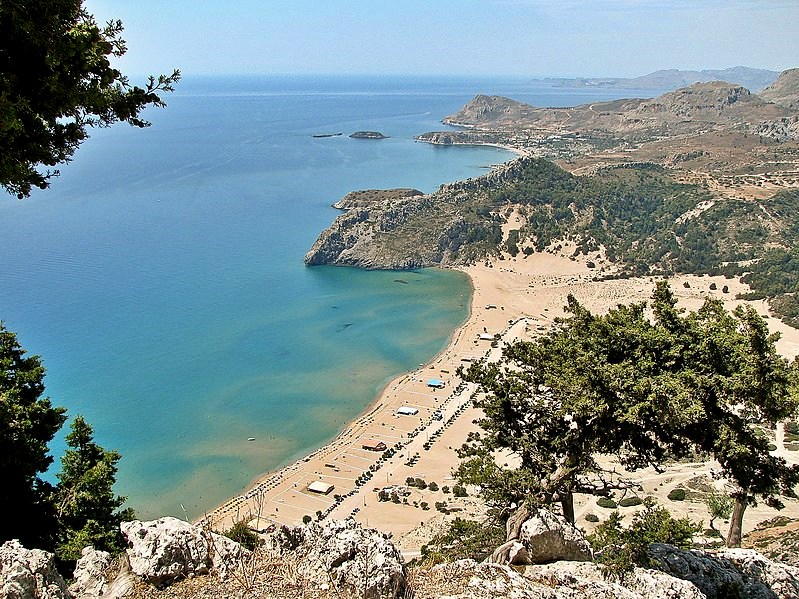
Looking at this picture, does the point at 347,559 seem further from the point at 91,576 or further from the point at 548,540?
the point at 548,540

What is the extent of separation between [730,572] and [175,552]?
9326 mm

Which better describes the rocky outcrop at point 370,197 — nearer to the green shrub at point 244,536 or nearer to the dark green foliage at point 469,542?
the dark green foliage at point 469,542

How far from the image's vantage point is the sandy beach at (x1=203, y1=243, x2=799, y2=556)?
28.6 meters

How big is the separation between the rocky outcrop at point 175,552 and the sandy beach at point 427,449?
2.83 metres

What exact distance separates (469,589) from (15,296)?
71.3m

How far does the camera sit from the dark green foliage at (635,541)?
31.1 ft

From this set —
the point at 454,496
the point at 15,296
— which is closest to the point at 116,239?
the point at 15,296

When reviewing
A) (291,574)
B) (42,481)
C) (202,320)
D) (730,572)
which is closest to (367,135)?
(202,320)

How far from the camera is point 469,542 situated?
1262 cm

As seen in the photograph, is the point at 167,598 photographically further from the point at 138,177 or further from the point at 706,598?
the point at 138,177

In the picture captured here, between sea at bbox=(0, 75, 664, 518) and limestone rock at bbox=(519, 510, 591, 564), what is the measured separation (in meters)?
10.8

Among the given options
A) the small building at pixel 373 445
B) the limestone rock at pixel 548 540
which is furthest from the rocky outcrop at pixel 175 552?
the small building at pixel 373 445

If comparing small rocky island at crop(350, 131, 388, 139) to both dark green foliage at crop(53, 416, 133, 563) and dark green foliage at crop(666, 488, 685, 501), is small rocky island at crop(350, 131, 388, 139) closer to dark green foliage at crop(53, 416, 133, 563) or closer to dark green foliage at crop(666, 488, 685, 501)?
dark green foliage at crop(666, 488, 685, 501)

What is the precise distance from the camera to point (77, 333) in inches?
2231
